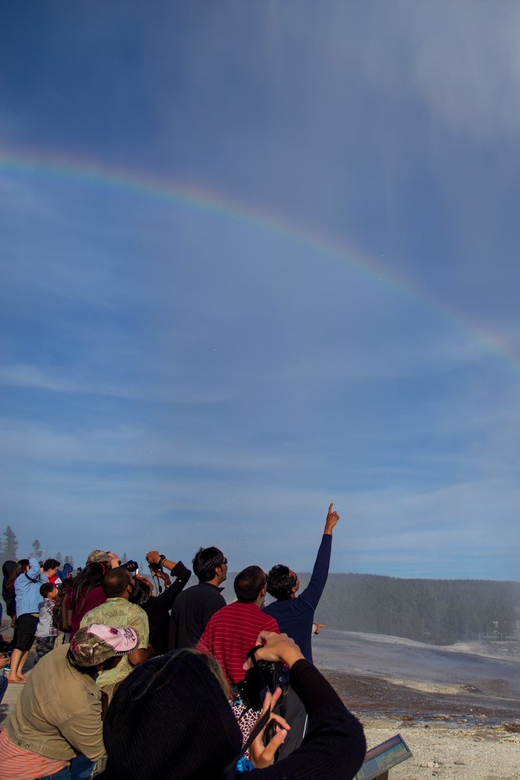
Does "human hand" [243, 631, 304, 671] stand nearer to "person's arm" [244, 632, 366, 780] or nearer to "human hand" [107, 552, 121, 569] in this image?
"person's arm" [244, 632, 366, 780]

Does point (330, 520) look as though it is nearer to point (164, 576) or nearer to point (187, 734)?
point (164, 576)

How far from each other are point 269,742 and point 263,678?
0.34 meters

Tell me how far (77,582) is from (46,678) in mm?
2595

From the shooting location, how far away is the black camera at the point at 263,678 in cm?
234

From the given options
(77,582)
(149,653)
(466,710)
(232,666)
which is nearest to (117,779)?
(232,666)

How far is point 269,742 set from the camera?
81.7 inches

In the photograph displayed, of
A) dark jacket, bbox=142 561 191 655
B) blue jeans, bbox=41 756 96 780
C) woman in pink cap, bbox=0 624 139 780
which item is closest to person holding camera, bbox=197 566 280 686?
woman in pink cap, bbox=0 624 139 780

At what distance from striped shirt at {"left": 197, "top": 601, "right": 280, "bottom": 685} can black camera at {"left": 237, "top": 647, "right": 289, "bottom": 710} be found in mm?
1607

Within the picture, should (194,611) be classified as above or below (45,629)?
above

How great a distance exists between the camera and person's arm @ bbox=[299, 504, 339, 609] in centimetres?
510

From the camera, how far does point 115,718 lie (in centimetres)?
171

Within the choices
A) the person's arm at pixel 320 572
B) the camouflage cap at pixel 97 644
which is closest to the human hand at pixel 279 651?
the camouflage cap at pixel 97 644

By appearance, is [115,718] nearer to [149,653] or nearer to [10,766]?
[10,766]

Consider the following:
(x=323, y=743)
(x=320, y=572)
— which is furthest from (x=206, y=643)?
(x=323, y=743)
